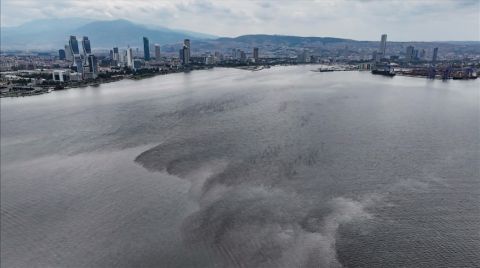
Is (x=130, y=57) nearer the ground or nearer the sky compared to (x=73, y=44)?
nearer the ground

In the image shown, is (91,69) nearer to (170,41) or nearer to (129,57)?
(129,57)

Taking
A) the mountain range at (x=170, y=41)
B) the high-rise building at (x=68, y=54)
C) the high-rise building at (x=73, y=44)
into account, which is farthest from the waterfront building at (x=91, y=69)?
the mountain range at (x=170, y=41)

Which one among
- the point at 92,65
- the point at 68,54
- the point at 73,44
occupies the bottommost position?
the point at 92,65

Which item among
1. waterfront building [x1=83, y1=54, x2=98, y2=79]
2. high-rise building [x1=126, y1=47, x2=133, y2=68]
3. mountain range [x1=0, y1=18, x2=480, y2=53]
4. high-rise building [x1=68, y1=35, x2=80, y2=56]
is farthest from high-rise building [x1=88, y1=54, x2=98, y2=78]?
mountain range [x1=0, y1=18, x2=480, y2=53]

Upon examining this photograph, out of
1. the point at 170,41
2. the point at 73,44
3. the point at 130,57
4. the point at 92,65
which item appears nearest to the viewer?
the point at 92,65

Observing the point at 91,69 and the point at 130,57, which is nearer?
the point at 91,69

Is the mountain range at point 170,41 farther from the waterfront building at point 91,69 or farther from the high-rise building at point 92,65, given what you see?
the waterfront building at point 91,69

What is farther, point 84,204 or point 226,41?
point 226,41

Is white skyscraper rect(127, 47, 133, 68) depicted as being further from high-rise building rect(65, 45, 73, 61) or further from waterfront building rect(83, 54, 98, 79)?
high-rise building rect(65, 45, 73, 61)

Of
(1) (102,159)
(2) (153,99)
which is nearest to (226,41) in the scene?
(2) (153,99)

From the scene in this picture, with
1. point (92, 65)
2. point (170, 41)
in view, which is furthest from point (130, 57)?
point (170, 41)

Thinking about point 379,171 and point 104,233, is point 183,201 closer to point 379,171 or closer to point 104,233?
point 104,233
